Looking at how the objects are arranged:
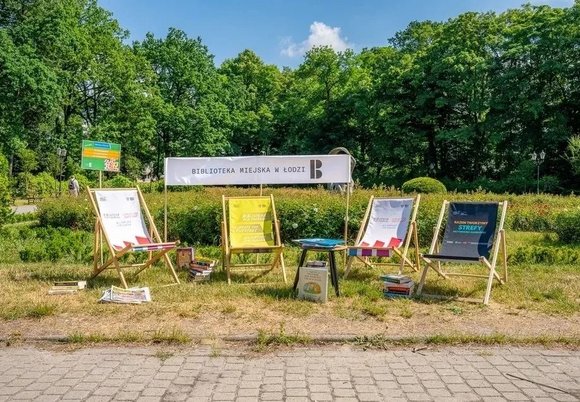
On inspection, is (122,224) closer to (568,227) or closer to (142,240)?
(142,240)

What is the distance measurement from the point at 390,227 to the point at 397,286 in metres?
1.45

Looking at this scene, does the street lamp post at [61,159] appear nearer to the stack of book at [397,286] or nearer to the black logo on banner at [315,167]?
the black logo on banner at [315,167]

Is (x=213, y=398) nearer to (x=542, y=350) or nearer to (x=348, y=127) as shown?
(x=542, y=350)

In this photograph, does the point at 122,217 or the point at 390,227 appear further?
the point at 390,227

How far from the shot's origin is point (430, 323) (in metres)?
4.71

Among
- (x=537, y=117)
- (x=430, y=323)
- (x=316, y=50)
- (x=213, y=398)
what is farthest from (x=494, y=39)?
(x=213, y=398)

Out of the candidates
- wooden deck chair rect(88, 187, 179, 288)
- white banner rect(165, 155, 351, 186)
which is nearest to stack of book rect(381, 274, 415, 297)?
white banner rect(165, 155, 351, 186)

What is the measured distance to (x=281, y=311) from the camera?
5055mm

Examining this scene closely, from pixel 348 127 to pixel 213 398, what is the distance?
111 ft

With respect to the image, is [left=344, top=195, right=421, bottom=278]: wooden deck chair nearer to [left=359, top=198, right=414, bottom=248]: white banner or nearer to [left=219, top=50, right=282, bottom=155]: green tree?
[left=359, top=198, right=414, bottom=248]: white banner

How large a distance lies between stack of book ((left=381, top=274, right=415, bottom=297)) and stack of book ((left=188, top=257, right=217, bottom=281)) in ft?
7.68

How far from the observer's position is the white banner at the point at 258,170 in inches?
292

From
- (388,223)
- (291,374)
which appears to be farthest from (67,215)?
(291,374)

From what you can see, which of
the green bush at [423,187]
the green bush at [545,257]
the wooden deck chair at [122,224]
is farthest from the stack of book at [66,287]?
the green bush at [423,187]
